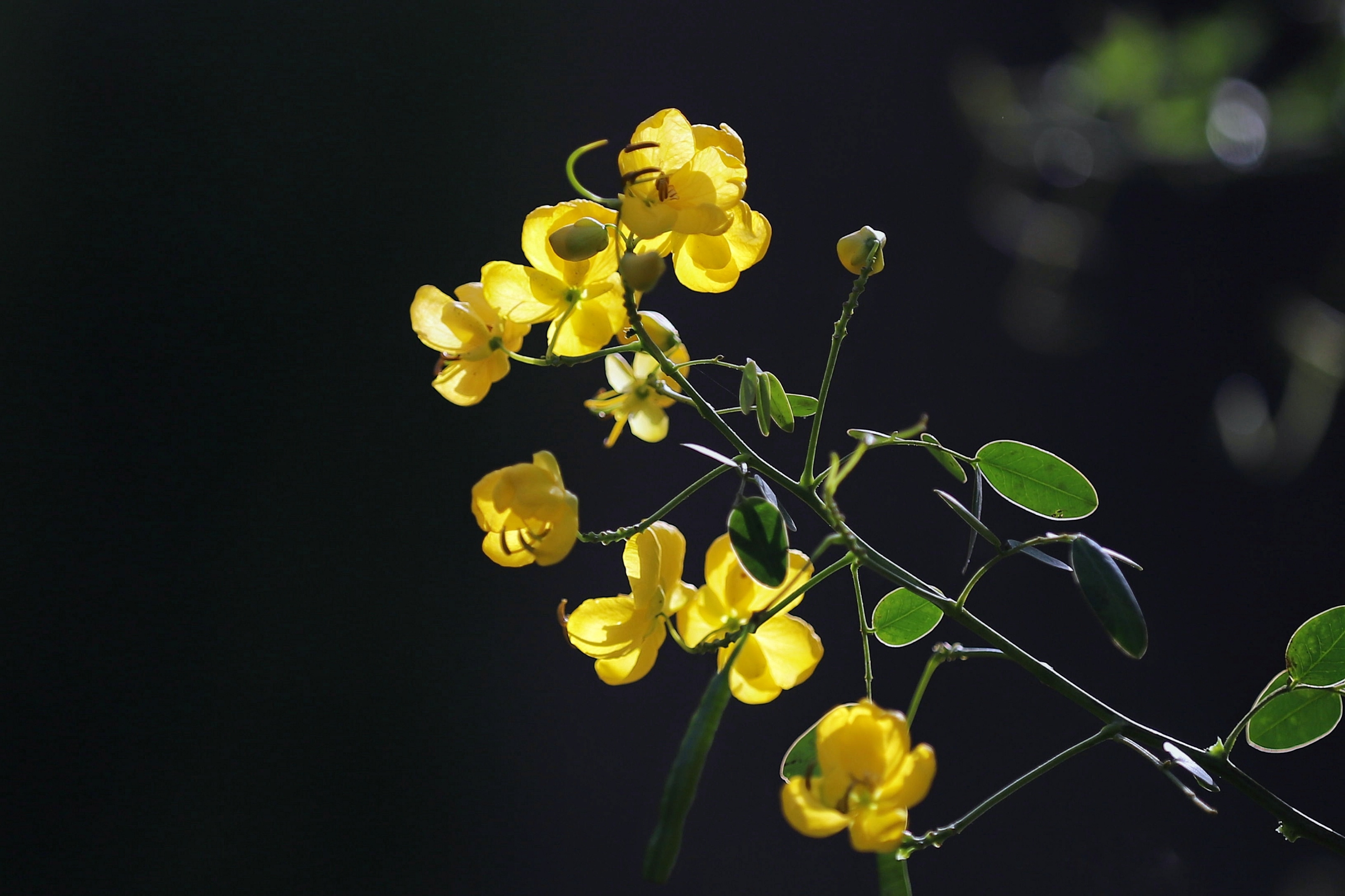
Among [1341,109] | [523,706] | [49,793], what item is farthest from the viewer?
[523,706]

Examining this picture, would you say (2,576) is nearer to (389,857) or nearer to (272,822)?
(272,822)

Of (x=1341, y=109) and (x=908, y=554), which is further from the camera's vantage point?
(x=908, y=554)

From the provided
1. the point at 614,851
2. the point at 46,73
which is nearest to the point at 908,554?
the point at 614,851

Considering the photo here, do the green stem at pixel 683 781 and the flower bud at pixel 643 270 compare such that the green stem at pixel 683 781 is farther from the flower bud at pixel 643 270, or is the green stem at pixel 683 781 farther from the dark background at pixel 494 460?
the dark background at pixel 494 460

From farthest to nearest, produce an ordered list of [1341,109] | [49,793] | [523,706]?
[523,706], [49,793], [1341,109]

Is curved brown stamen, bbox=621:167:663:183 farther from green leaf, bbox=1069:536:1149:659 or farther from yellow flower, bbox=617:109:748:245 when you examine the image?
green leaf, bbox=1069:536:1149:659

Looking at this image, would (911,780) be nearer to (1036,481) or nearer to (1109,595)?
(1109,595)
